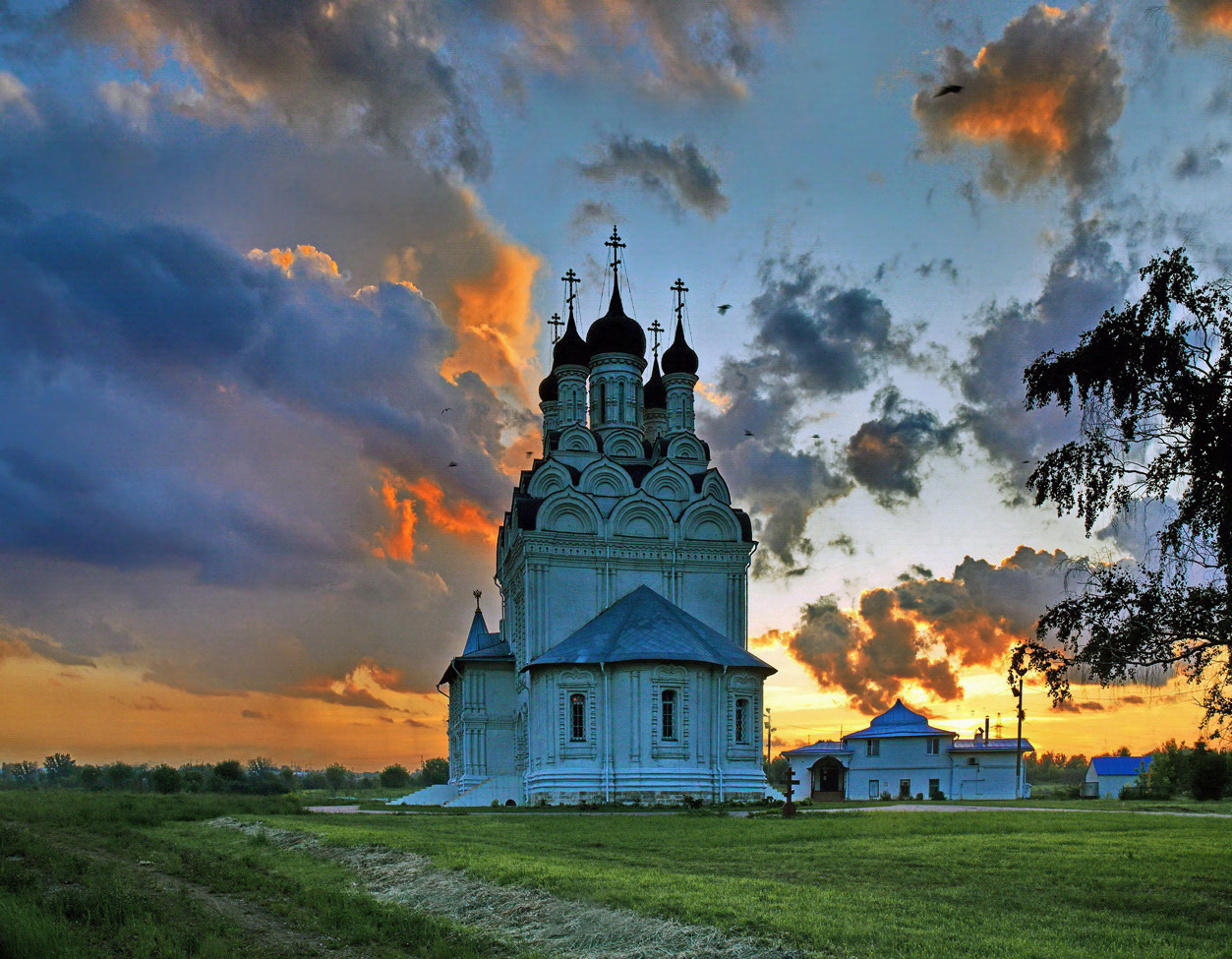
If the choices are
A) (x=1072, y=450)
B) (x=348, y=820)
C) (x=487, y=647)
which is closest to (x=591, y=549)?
(x=487, y=647)

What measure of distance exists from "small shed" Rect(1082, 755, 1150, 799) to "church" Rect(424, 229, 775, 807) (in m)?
31.0

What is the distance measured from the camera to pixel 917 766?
54844 mm

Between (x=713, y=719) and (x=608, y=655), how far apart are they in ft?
12.9

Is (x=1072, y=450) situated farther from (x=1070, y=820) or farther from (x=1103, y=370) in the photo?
(x=1070, y=820)

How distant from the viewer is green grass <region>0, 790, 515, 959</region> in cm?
1140

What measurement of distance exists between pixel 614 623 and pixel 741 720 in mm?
5241

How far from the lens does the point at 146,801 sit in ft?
108

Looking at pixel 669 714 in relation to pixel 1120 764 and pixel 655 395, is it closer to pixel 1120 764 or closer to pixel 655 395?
pixel 655 395

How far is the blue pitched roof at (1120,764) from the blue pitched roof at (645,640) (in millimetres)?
33875

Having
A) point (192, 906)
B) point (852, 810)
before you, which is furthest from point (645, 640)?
point (192, 906)

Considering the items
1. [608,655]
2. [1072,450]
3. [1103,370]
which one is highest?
[1103,370]

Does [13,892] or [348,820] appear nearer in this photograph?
[13,892]

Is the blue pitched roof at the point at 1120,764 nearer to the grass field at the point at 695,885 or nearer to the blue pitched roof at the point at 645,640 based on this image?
the blue pitched roof at the point at 645,640

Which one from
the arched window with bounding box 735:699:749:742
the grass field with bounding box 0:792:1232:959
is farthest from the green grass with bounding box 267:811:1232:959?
the arched window with bounding box 735:699:749:742
